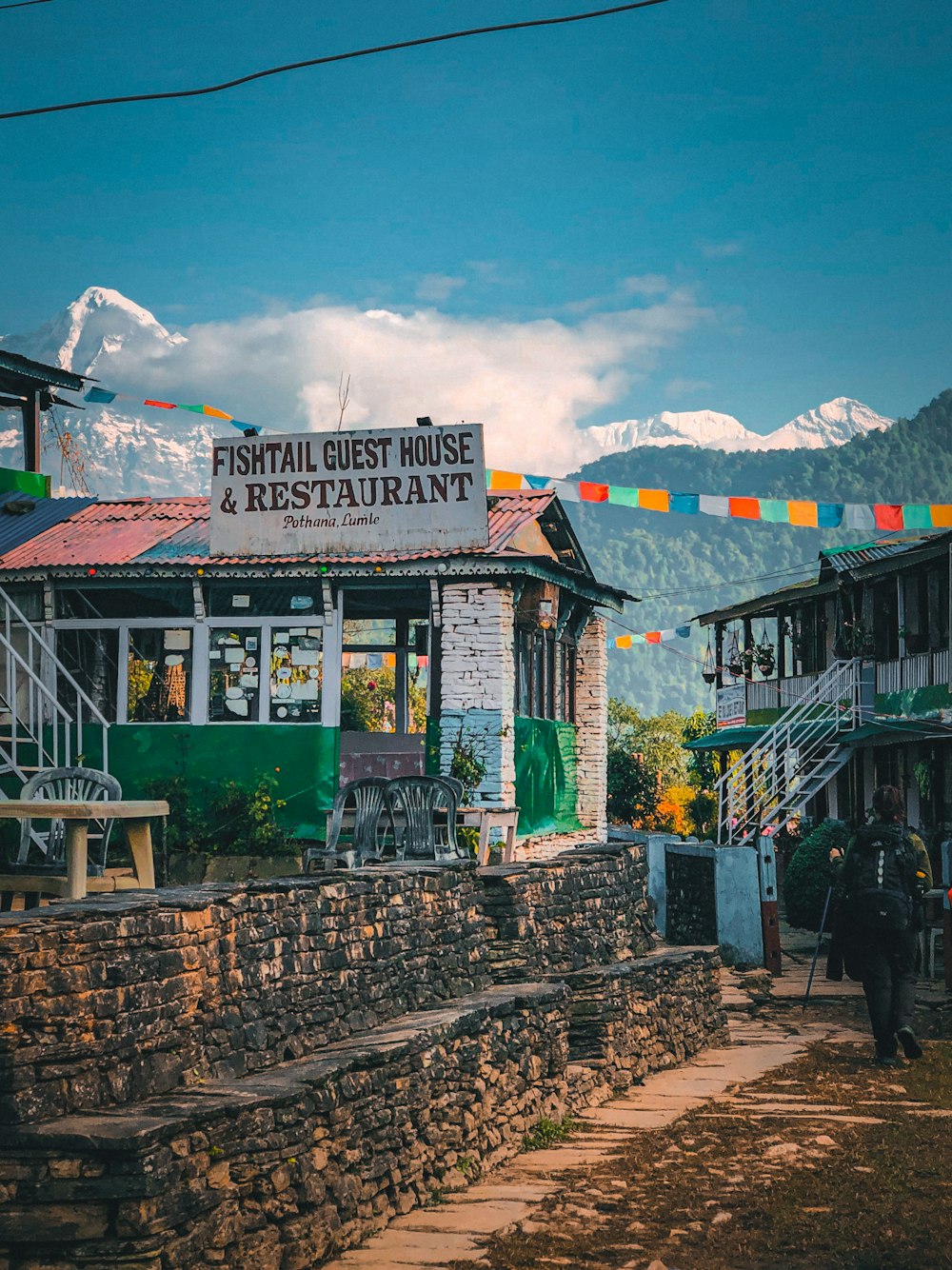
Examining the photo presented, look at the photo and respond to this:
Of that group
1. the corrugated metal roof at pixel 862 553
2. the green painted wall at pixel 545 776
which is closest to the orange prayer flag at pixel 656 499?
the green painted wall at pixel 545 776

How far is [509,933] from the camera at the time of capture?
11352 mm

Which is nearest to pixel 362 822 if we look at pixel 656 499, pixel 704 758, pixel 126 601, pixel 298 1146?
pixel 126 601

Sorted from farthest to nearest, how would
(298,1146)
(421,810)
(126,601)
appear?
1. (126,601)
2. (421,810)
3. (298,1146)

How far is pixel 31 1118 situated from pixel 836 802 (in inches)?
1113

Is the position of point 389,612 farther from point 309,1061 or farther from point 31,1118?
point 31,1118

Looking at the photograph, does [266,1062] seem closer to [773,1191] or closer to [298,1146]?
[298,1146]

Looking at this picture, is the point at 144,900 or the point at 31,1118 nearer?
the point at 31,1118

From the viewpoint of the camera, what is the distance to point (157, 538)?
58.4 ft

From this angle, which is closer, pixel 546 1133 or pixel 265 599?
pixel 546 1133

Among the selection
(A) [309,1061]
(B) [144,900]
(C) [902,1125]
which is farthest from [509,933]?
(B) [144,900]

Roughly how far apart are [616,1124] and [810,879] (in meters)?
14.0

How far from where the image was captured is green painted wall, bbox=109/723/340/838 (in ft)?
54.5

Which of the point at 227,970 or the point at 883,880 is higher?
the point at 883,880

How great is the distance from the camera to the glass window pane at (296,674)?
16969 mm
